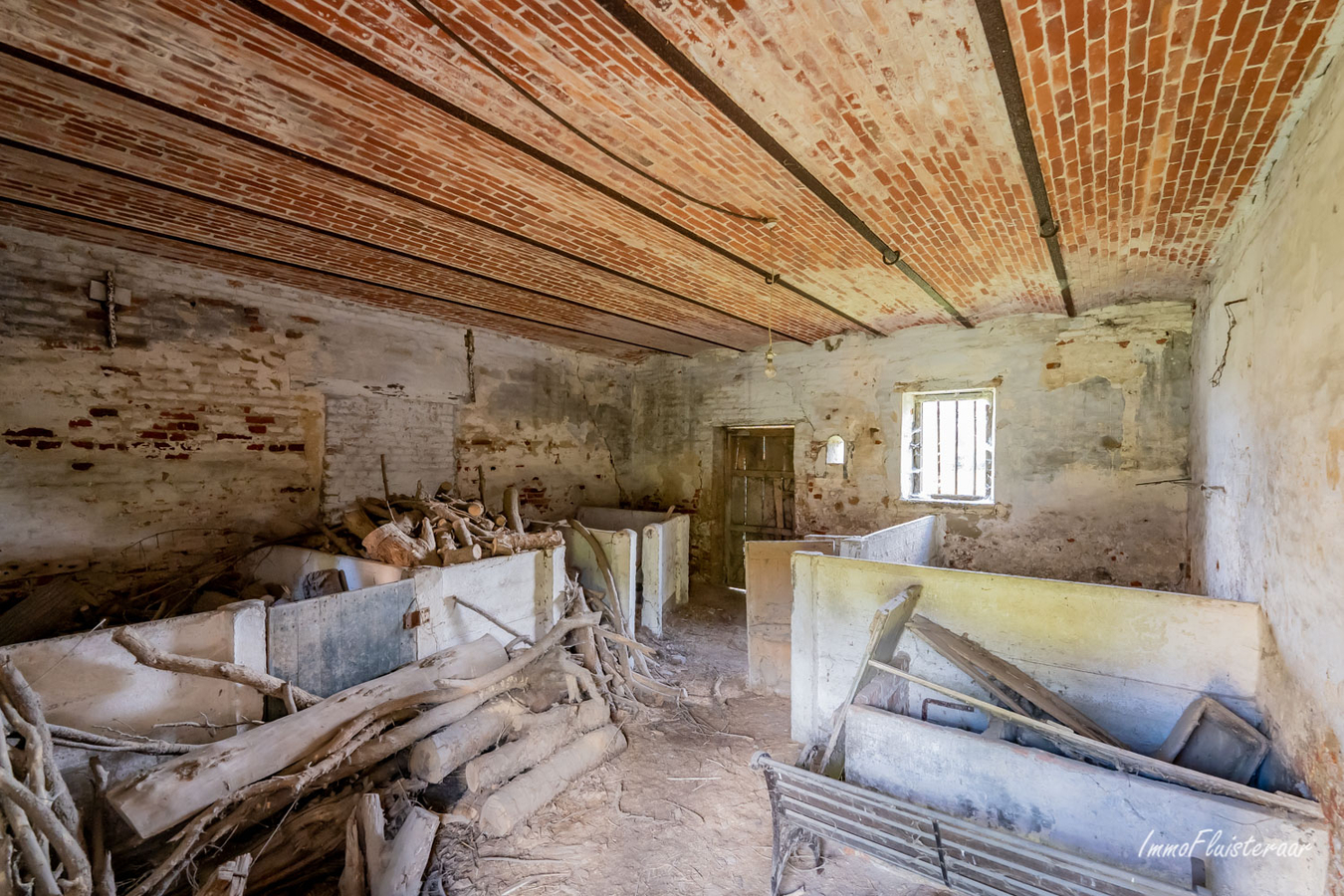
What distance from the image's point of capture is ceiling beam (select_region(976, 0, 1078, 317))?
1726 millimetres

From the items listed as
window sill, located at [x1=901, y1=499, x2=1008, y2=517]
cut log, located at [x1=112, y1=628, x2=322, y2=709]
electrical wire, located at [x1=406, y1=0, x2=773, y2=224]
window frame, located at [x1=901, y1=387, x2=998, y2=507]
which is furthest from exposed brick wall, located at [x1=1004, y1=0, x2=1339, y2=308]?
cut log, located at [x1=112, y1=628, x2=322, y2=709]

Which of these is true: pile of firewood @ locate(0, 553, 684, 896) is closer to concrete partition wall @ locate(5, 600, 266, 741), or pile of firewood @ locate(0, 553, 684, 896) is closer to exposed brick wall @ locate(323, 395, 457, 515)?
concrete partition wall @ locate(5, 600, 266, 741)

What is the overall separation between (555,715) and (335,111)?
3308 millimetres

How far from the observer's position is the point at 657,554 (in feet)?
18.4

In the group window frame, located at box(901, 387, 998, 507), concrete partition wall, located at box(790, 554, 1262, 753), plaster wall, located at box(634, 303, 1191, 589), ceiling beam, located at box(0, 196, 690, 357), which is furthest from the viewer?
window frame, located at box(901, 387, 998, 507)

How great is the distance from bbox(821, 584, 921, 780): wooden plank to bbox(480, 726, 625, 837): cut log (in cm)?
142

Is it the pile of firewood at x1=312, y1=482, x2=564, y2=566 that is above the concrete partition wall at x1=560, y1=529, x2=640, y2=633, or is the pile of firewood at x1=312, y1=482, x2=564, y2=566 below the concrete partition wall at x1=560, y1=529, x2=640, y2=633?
above

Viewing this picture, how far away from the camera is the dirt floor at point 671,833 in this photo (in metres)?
2.41

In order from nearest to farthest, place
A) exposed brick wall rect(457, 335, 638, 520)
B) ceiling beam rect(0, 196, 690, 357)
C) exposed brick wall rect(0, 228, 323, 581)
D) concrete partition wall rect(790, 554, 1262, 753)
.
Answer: concrete partition wall rect(790, 554, 1262, 753)
ceiling beam rect(0, 196, 690, 357)
exposed brick wall rect(0, 228, 323, 581)
exposed brick wall rect(457, 335, 638, 520)

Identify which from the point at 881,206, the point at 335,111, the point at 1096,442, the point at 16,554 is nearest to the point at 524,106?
the point at 335,111

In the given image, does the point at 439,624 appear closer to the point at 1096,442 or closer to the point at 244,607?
the point at 244,607

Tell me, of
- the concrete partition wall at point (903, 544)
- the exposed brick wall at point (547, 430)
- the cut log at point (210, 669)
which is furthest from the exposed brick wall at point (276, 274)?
the concrete partition wall at point (903, 544)

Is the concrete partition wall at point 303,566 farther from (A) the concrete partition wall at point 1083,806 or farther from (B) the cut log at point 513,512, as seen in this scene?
(A) the concrete partition wall at point 1083,806

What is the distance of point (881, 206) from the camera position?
2955mm
